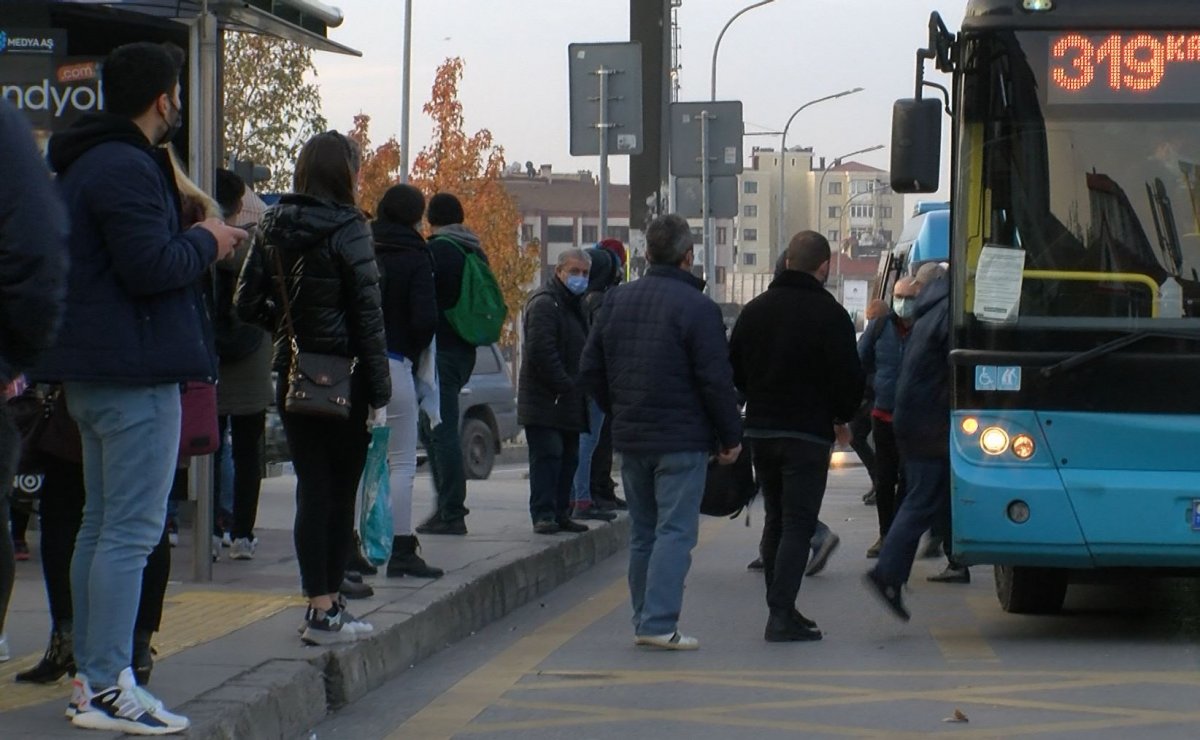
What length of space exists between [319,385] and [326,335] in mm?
227

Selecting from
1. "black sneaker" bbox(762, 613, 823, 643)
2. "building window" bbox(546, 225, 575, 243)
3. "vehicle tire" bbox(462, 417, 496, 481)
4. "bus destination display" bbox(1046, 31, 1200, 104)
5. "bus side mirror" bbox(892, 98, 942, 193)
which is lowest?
"vehicle tire" bbox(462, 417, 496, 481)

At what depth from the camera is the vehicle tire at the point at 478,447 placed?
22422 millimetres

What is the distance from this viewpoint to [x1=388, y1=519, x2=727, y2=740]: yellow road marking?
6.94 m

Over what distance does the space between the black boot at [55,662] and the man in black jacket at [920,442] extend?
4058 mm

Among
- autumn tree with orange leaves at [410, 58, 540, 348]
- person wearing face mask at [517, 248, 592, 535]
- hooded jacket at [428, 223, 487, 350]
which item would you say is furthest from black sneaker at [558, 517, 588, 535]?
autumn tree with orange leaves at [410, 58, 540, 348]

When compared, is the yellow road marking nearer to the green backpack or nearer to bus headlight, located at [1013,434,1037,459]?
the green backpack

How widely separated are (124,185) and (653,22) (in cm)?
1529

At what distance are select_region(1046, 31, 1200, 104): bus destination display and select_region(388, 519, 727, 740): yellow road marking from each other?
10.7 ft

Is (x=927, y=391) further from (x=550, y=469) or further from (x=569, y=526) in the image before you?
(x=569, y=526)

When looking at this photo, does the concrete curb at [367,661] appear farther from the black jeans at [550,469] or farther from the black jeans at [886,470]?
the black jeans at [886,470]

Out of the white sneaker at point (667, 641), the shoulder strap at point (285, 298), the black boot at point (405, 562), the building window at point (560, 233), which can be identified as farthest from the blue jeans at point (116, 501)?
the building window at point (560, 233)

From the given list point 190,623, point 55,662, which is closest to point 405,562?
point 190,623

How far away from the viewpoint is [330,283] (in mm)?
7605

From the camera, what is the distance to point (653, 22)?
2058 cm
